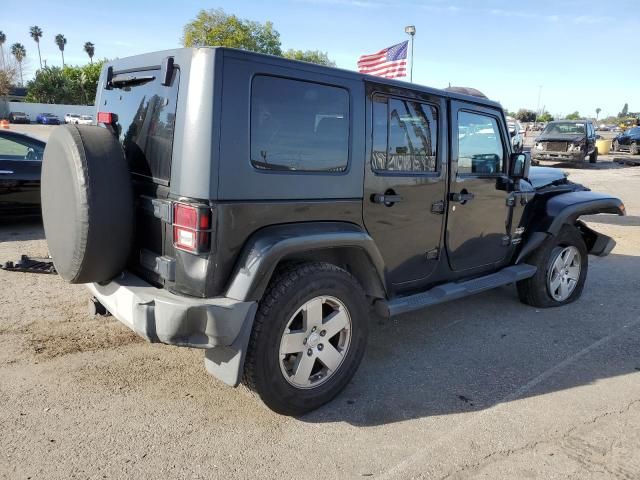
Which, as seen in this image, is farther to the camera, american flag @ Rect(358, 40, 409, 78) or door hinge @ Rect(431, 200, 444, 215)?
american flag @ Rect(358, 40, 409, 78)

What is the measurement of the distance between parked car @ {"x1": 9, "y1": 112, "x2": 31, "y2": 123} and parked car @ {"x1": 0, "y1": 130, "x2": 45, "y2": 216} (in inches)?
1993

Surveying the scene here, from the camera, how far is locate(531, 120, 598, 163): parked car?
20.2m

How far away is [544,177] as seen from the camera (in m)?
5.14

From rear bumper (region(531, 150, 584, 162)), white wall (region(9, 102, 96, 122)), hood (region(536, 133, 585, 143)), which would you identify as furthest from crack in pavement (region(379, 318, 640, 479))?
white wall (region(9, 102, 96, 122))

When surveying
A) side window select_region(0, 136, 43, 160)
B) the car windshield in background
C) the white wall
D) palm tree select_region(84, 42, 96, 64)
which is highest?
palm tree select_region(84, 42, 96, 64)

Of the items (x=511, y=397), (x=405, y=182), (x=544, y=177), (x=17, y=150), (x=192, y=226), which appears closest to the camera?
(x=192, y=226)

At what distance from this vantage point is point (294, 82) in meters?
2.80

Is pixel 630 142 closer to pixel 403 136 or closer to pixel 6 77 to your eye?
pixel 403 136

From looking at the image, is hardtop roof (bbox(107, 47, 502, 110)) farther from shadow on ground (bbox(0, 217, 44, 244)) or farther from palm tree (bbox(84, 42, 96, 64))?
palm tree (bbox(84, 42, 96, 64))

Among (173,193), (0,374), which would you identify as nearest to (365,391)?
(173,193)

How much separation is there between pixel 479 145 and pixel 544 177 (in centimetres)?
144

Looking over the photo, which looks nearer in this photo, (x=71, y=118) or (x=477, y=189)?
(x=477, y=189)

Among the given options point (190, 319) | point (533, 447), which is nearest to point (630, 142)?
point (533, 447)

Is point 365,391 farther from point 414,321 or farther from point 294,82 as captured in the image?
point 294,82
